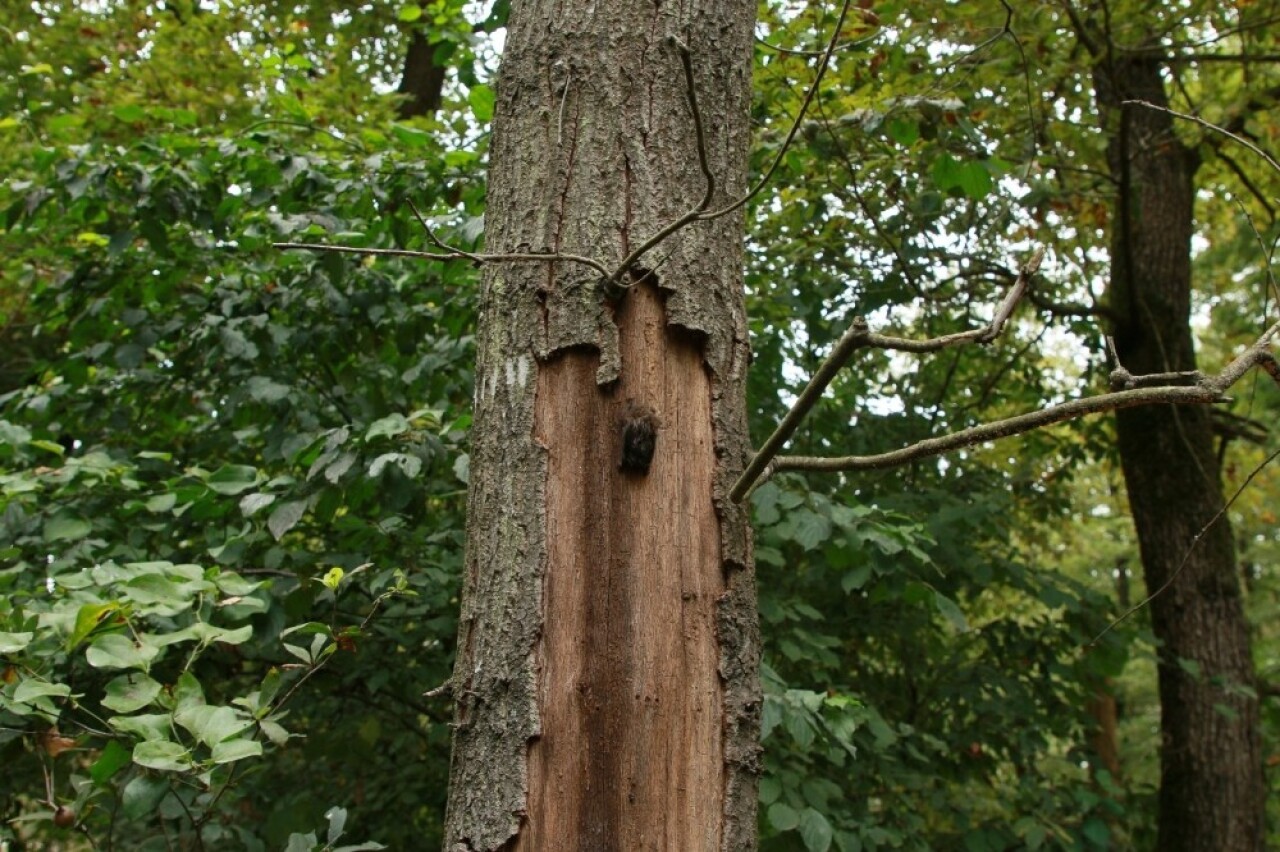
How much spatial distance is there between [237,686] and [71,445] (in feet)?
4.52

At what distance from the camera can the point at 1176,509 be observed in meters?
6.04

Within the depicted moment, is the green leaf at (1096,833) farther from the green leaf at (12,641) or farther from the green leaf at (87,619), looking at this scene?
the green leaf at (12,641)

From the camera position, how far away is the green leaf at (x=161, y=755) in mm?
1845

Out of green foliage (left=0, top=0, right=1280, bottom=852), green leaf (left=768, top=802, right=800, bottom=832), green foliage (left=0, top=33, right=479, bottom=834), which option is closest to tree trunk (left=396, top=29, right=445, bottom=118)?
green foliage (left=0, top=0, right=1280, bottom=852)

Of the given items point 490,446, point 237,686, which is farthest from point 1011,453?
point 490,446

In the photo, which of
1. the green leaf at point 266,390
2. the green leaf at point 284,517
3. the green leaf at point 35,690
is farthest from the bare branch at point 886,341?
the green leaf at point 266,390

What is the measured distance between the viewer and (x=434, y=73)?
857cm

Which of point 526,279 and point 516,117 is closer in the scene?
point 526,279

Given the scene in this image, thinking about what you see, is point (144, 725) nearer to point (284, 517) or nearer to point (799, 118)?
point (284, 517)

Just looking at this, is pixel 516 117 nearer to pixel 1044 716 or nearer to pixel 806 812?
pixel 806 812

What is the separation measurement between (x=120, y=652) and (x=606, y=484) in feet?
3.65

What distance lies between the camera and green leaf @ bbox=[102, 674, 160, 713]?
1987mm

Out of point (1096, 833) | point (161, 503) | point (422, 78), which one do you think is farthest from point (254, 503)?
point (422, 78)

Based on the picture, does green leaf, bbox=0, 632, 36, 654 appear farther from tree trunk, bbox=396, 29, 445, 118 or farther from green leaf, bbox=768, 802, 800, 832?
tree trunk, bbox=396, 29, 445, 118
